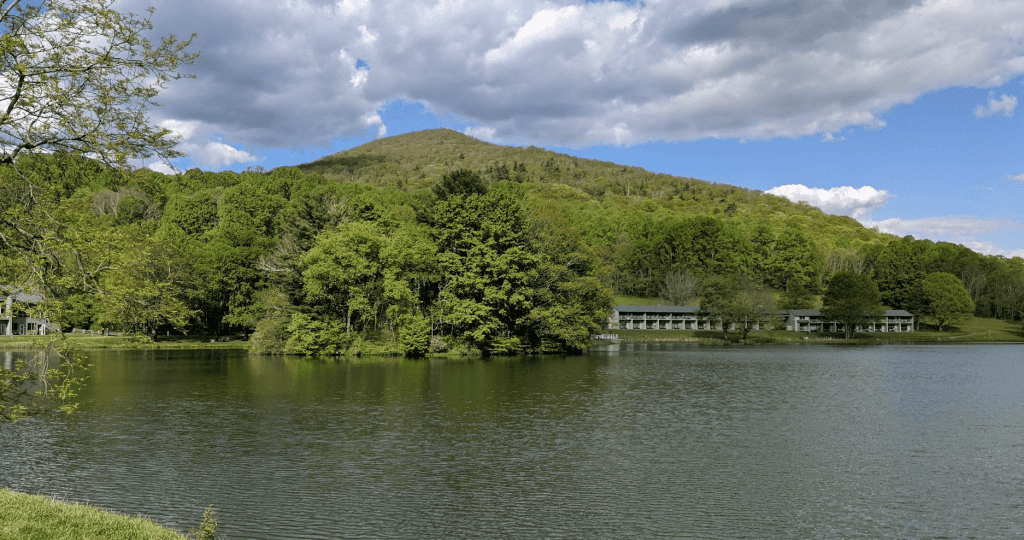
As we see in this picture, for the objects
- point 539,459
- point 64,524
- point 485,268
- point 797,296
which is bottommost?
point 539,459

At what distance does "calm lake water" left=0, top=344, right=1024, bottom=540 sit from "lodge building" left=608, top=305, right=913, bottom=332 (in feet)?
276

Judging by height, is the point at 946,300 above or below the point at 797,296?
below

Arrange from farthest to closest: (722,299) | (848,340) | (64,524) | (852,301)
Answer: (852,301), (848,340), (722,299), (64,524)

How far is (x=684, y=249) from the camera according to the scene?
5384 inches

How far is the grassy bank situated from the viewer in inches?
4328

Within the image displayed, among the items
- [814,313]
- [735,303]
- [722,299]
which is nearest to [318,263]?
[722,299]

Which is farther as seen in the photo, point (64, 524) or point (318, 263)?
point (318, 263)

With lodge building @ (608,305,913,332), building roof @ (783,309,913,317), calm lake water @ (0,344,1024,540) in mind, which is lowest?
calm lake water @ (0,344,1024,540)

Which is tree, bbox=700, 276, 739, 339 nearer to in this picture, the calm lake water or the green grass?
the calm lake water

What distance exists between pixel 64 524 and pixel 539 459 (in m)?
12.7

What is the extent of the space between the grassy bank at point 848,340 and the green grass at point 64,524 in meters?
99.1

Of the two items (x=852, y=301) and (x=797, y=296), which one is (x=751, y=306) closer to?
(x=852, y=301)

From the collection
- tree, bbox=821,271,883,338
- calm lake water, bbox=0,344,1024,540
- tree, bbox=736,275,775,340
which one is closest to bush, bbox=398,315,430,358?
calm lake water, bbox=0,344,1024,540

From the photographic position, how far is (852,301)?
376 feet
